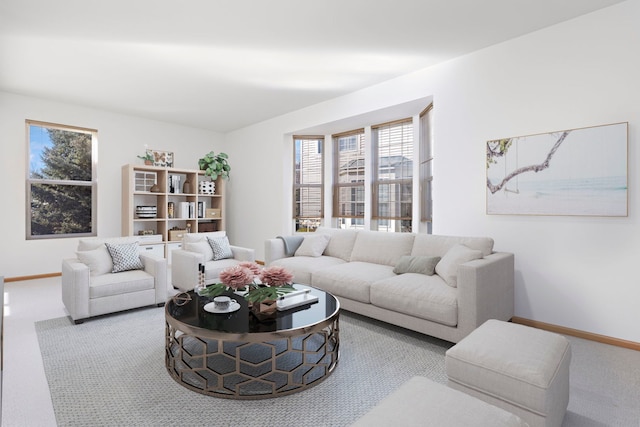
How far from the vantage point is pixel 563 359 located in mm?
1742

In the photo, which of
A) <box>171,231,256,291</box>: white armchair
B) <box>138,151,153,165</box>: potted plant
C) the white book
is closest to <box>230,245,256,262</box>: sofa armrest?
<box>171,231,256,291</box>: white armchair

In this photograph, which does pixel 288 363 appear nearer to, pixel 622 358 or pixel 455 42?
pixel 622 358

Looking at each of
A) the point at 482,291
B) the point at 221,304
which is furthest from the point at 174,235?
the point at 482,291

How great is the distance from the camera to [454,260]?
9.75 ft

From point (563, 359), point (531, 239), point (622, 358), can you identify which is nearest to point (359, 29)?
point (531, 239)

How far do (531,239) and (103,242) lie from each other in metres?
4.55

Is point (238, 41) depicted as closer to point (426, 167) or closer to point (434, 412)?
point (426, 167)

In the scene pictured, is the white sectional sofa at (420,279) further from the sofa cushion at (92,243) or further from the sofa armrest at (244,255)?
the sofa cushion at (92,243)

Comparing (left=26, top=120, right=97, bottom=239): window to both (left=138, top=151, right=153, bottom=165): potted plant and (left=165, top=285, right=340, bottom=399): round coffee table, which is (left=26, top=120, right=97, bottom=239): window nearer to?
(left=138, top=151, right=153, bottom=165): potted plant

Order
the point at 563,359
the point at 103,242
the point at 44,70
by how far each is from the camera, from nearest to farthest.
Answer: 1. the point at 563,359
2. the point at 103,242
3. the point at 44,70

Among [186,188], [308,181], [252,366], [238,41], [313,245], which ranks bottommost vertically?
[252,366]

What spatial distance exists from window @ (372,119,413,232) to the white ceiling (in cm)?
97

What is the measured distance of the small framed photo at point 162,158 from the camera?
20.9ft

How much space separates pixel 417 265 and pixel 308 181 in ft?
10.8
